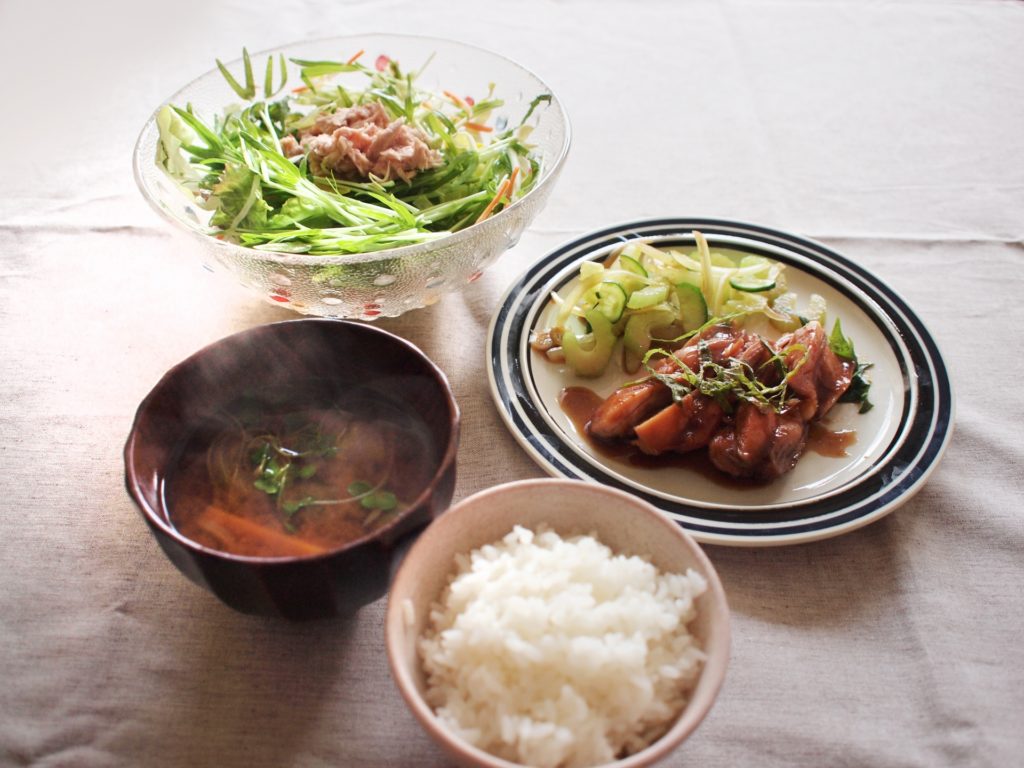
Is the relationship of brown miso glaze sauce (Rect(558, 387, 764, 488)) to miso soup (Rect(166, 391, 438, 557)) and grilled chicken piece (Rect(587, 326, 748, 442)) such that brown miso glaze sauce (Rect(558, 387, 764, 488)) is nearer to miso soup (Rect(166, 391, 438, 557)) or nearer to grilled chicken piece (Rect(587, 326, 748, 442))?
grilled chicken piece (Rect(587, 326, 748, 442))

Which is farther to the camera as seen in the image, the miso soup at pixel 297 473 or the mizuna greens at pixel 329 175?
the mizuna greens at pixel 329 175

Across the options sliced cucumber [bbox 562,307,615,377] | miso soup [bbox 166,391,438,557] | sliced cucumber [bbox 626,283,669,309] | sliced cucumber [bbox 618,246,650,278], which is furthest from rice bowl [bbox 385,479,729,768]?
sliced cucumber [bbox 618,246,650,278]

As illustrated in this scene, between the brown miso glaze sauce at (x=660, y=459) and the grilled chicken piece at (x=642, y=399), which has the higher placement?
the grilled chicken piece at (x=642, y=399)

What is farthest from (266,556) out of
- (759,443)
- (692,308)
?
(692,308)

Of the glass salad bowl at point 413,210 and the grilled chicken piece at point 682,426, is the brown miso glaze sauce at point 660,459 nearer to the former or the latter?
the grilled chicken piece at point 682,426

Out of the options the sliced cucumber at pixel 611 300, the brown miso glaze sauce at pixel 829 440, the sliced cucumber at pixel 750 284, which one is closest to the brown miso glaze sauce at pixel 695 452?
the brown miso glaze sauce at pixel 829 440

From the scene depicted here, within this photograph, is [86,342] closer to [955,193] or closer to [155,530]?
[155,530]

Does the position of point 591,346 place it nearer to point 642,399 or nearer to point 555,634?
point 642,399
